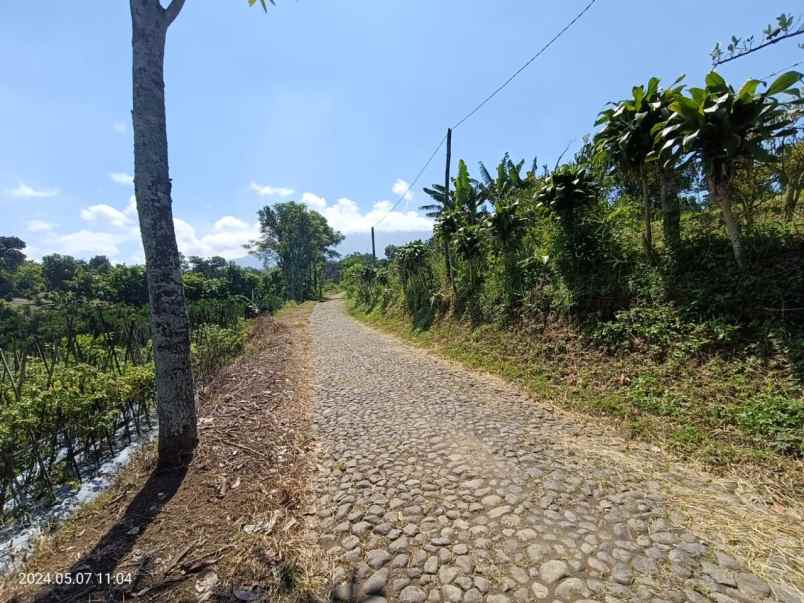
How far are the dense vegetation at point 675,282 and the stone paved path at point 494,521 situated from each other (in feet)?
3.94

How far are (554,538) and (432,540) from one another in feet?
2.81

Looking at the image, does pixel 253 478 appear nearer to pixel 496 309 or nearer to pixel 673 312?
pixel 673 312

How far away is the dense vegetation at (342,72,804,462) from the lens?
3516mm

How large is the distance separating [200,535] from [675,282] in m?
6.57

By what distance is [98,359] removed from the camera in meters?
7.24

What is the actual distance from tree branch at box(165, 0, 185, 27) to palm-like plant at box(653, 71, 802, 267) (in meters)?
6.01

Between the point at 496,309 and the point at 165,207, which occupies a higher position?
the point at 165,207

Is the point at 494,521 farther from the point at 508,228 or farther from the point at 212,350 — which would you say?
the point at 212,350

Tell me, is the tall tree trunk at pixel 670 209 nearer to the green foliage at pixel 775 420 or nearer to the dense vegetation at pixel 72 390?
the green foliage at pixel 775 420

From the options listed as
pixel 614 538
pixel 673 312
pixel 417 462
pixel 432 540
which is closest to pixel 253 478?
pixel 417 462

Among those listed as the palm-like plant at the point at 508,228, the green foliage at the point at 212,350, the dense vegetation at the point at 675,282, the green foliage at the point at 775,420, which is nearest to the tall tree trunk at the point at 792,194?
the dense vegetation at the point at 675,282

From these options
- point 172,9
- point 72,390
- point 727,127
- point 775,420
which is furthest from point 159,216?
point 727,127

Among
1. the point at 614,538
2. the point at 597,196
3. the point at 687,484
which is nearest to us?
the point at 614,538

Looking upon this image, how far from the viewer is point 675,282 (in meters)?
4.93
